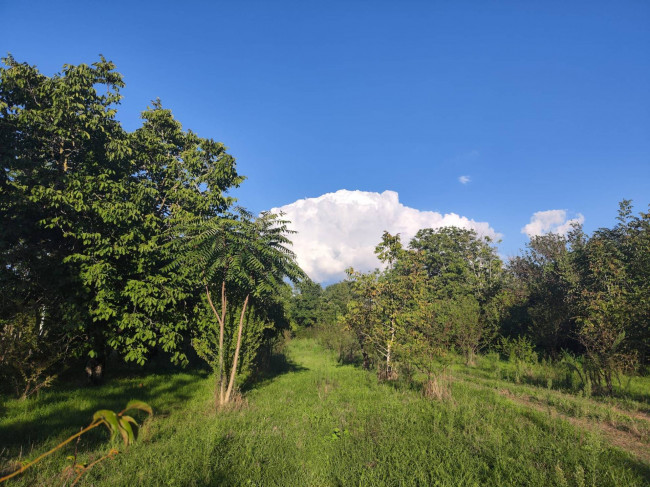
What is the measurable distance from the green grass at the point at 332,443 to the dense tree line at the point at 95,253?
1917 millimetres

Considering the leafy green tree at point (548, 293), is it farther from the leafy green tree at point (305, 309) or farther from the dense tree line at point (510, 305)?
the leafy green tree at point (305, 309)

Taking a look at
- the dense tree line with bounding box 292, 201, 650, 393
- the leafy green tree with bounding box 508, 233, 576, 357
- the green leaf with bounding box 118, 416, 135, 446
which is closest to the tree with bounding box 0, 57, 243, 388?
the dense tree line with bounding box 292, 201, 650, 393

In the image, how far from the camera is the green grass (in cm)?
591

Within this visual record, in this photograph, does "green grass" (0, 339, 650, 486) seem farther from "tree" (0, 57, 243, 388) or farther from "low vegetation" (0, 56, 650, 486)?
"tree" (0, 57, 243, 388)

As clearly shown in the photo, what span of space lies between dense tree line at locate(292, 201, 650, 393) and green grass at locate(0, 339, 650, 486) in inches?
141

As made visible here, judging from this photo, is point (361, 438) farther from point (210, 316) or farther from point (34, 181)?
point (34, 181)

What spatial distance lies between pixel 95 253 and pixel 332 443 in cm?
1108

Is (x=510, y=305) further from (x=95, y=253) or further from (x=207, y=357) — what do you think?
(x=95, y=253)

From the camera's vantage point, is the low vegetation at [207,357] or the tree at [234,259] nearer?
the low vegetation at [207,357]

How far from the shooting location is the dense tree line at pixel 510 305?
13125mm

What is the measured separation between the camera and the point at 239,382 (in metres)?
13.5

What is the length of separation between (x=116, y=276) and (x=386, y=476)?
39.7 ft

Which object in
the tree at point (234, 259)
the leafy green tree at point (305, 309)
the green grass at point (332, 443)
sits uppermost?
the tree at point (234, 259)

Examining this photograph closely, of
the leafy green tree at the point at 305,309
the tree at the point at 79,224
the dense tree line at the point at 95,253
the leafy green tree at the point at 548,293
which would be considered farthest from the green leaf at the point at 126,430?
the leafy green tree at the point at 305,309
